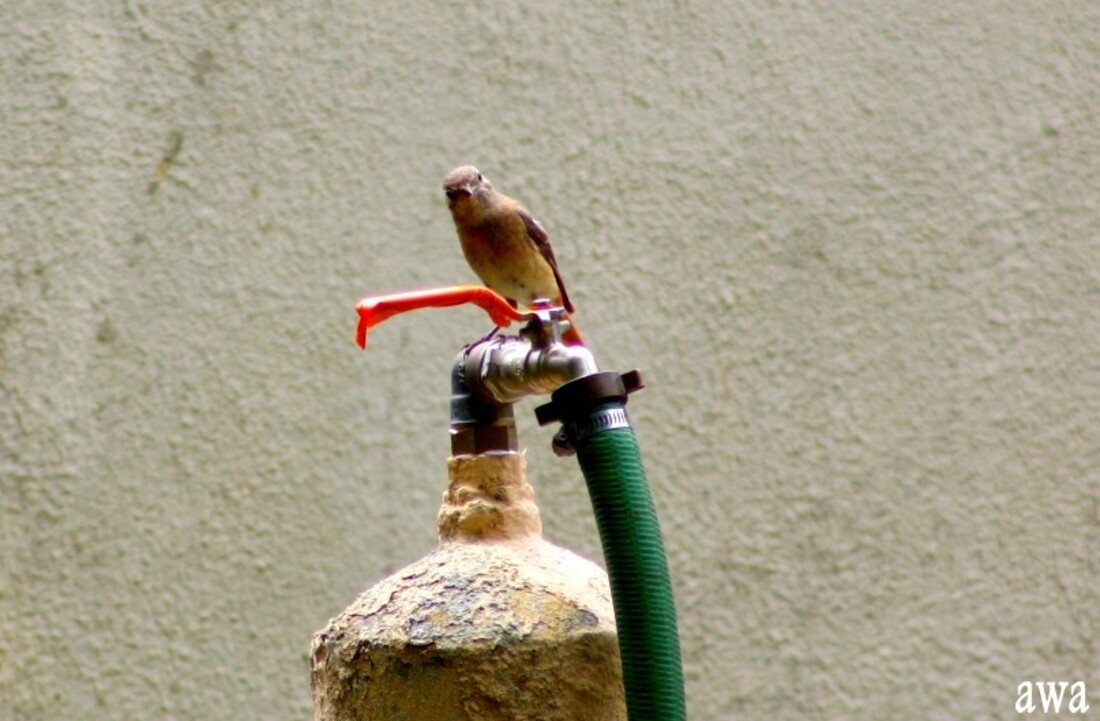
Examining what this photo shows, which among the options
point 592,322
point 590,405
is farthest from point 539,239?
point 590,405

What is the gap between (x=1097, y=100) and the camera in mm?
1584

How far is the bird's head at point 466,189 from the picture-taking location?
1132 mm

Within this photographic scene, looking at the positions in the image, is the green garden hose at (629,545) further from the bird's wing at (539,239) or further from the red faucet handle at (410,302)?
the bird's wing at (539,239)

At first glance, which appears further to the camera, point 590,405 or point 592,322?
point 592,322

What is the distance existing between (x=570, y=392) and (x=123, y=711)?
3.21 feet

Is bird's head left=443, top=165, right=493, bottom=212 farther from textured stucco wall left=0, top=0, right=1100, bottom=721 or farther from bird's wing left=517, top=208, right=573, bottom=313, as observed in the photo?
textured stucco wall left=0, top=0, right=1100, bottom=721

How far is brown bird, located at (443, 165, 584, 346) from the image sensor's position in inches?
46.8

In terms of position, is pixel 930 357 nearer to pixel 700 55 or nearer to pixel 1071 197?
pixel 1071 197

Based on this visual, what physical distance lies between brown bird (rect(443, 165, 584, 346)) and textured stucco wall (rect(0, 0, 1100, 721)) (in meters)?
0.32

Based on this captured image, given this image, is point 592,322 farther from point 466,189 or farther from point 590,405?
point 590,405

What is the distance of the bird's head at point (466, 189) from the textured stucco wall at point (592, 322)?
39cm

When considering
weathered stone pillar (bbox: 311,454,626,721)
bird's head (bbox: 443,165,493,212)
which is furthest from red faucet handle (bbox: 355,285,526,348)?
bird's head (bbox: 443,165,493,212)

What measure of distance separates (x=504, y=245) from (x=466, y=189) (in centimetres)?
8

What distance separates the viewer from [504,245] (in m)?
1.21
